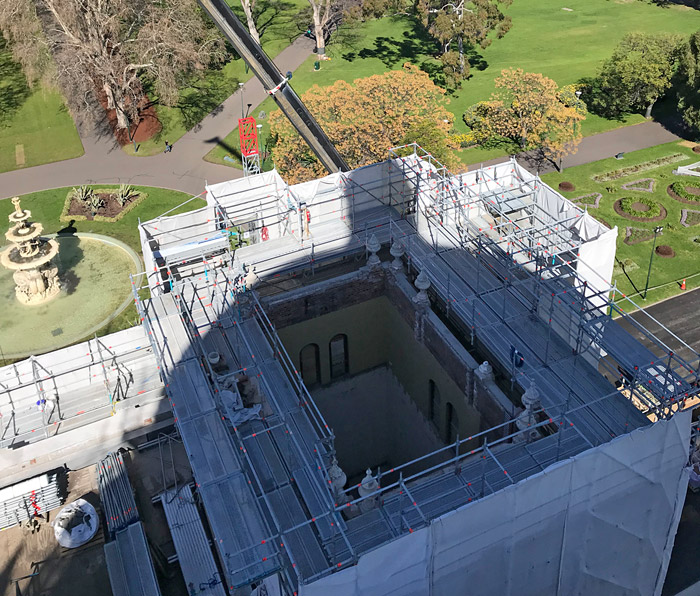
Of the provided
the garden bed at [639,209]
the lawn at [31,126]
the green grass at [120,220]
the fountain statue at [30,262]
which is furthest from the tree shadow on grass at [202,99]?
the garden bed at [639,209]

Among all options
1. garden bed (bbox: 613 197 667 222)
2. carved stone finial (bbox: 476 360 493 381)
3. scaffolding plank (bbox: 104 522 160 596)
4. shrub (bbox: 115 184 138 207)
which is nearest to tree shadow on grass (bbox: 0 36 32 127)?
shrub (bbox: 115 184 138 207)

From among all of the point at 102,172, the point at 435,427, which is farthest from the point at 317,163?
the point at 435,427

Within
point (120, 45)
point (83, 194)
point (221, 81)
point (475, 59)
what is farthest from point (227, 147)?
point (475, 59)

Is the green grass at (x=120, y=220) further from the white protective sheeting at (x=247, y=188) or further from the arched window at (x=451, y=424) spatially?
the arched window at (x=451, y=424)

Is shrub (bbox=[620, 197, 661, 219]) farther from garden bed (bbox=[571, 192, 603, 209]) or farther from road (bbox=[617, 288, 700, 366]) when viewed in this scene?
road (bbox=[617, 288, 700, 366])

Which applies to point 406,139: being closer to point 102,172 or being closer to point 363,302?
point 363,302

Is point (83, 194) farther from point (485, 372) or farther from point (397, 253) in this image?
point (485, 372)
